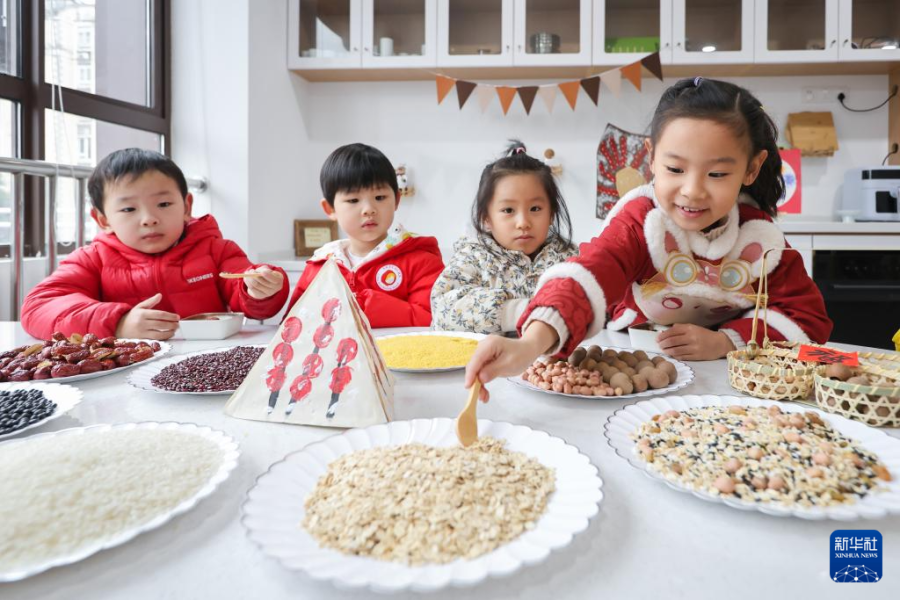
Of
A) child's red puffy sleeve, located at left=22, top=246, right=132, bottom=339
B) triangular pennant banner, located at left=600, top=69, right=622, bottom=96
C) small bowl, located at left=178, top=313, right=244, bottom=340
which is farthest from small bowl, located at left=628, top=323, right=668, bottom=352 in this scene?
triangular pennant banner, located at left=600, top=69, right=622, bottom=96

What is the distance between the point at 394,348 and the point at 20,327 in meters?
1.05

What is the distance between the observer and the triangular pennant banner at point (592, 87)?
2918 millimetres

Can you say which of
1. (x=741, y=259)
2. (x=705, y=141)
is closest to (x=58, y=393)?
(x=705, y=141)

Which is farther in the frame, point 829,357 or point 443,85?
point 443,85

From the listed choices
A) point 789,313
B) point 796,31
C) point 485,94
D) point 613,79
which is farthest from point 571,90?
point 789,313

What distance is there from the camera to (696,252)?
3.74 feet

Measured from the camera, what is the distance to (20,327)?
137 centimetres

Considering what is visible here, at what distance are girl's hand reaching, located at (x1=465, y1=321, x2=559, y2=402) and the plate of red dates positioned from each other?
62 cm

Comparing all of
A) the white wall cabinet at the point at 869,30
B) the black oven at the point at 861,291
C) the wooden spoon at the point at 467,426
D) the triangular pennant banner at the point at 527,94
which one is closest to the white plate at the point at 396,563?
the wooden spoon at the point at 467,426

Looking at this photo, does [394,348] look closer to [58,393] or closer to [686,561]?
[58,393]

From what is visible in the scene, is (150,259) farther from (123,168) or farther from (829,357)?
(829,357)

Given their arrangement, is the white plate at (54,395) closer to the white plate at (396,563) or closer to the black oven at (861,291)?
the white plate at (396,563)

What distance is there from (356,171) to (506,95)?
1673mm

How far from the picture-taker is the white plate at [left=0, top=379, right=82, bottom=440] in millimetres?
624
